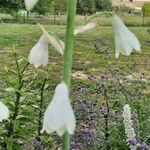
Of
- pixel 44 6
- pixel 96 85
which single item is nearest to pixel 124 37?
pixel 96 85

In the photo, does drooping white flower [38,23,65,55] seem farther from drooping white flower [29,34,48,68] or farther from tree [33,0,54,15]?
tree [33,0,54,15]

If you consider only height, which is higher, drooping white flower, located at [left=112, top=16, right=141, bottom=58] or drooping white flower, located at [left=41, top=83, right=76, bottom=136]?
drooping white flower, located at [left=112, top=16, right=141, bottom=58]

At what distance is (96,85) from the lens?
8633 millimetres

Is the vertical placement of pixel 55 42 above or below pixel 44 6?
above

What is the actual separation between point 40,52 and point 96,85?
7003 millimetres

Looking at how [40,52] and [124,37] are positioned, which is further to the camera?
[40,52]

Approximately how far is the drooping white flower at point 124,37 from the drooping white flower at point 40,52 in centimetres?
20

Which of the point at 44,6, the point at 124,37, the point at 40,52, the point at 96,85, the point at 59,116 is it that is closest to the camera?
the point at 59,116

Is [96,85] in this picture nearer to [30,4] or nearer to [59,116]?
[30,4]

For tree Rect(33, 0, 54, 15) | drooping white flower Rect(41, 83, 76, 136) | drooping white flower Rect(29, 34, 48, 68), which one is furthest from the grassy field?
tree Rect(33, 0, 54, 15)

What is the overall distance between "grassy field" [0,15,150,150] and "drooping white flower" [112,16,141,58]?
3.03 ft

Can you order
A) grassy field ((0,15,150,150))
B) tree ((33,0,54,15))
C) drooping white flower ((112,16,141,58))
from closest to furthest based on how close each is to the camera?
drooping white flower ((112,16,141,58)) < grassy field ((0,15,150,150)) < tree ((33,0,54,15))

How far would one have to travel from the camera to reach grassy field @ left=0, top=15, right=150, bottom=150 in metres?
4.28

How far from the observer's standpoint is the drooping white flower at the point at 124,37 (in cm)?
152
